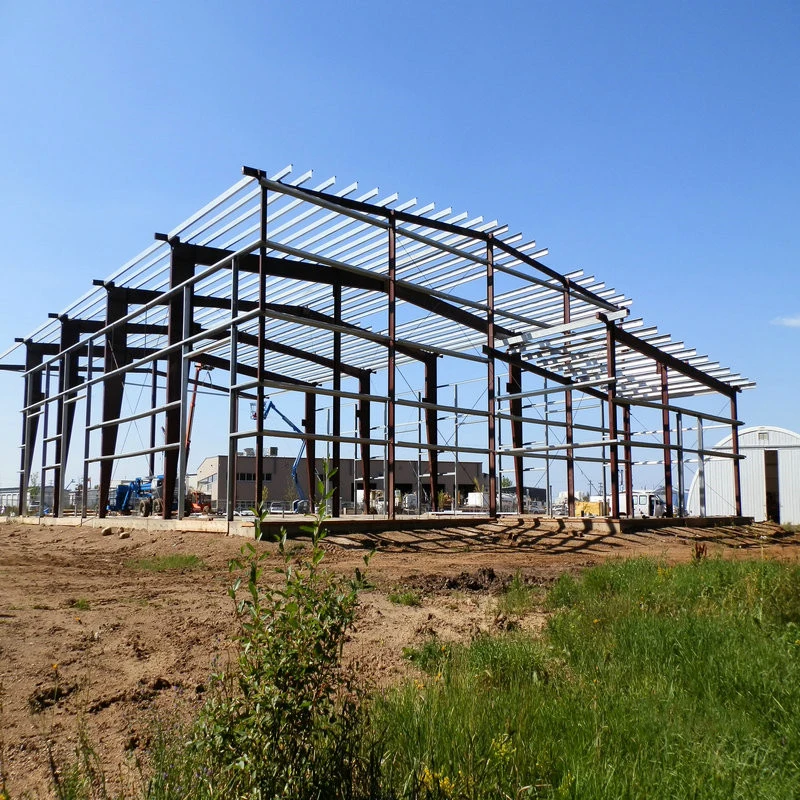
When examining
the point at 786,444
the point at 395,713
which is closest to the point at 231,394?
the point at 395,713

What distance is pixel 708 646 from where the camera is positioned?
583 centimetres

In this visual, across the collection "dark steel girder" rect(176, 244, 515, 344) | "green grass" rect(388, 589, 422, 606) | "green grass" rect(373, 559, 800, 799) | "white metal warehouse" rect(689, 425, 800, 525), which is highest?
"dark steel girder" rect(176, 244, 515, 344)

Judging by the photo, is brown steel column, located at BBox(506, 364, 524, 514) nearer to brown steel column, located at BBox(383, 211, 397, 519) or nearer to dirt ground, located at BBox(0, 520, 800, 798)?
brown steel column, located at BBox(383, 211, 397, 519)

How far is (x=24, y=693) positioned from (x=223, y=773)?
8.99ft

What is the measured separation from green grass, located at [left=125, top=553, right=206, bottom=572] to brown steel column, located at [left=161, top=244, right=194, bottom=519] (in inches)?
202

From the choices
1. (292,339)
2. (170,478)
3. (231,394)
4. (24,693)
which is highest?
(292,339)

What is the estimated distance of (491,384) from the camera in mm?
23891

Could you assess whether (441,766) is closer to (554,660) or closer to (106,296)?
(554,660)

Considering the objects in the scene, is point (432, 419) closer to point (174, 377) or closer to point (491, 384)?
point (491, 384)

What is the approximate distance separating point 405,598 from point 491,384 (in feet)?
51.1

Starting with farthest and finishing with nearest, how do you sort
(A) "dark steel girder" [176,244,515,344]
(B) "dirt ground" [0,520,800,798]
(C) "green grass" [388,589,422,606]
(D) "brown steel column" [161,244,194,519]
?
(A) "dark steel girder" [176,244,515,344] < (D) "brown steel column" [161,244,194,519] < (C) "green grass" [388,589,422,606] < (B) "dirt ground" [0,520,800,798]

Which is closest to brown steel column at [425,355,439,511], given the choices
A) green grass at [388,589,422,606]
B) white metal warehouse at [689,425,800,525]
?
white metal warehouse at [689,425,800,525]

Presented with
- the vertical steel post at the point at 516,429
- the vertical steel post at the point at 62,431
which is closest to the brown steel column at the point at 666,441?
the vertical steel post at the point at 516,429

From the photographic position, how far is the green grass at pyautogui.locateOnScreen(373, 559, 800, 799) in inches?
147
